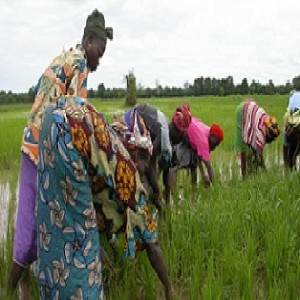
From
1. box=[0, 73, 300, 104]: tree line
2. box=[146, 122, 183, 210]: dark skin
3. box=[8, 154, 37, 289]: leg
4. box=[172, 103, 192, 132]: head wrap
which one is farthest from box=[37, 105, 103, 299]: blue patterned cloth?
box=[0, 73, 300, 104]: tree line

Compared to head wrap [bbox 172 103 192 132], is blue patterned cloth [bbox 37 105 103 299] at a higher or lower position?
lower

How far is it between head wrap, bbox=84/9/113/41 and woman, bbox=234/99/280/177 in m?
3.32

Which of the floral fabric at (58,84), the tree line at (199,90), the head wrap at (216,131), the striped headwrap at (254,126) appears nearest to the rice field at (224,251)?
the head wrap at (216,131)

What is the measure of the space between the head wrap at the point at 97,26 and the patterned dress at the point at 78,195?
72 cm

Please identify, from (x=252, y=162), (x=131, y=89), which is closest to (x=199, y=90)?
(x=131, y=89)

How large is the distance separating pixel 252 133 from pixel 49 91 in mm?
3479

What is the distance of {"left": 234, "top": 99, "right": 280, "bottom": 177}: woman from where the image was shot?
214 inches

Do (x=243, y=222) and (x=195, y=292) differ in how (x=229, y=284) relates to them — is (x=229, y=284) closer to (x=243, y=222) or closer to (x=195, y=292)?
(x=195, y=292)

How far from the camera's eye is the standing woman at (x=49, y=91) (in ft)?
7.86

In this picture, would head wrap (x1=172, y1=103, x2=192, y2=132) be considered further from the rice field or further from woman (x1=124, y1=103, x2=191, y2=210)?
the rice field

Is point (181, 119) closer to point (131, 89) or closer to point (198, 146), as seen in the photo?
point (198, 146)

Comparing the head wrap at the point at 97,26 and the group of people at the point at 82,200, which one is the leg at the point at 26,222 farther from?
the head wrap at the point at 97,26

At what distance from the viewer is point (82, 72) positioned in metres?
2.41

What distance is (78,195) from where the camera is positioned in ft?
5.75
